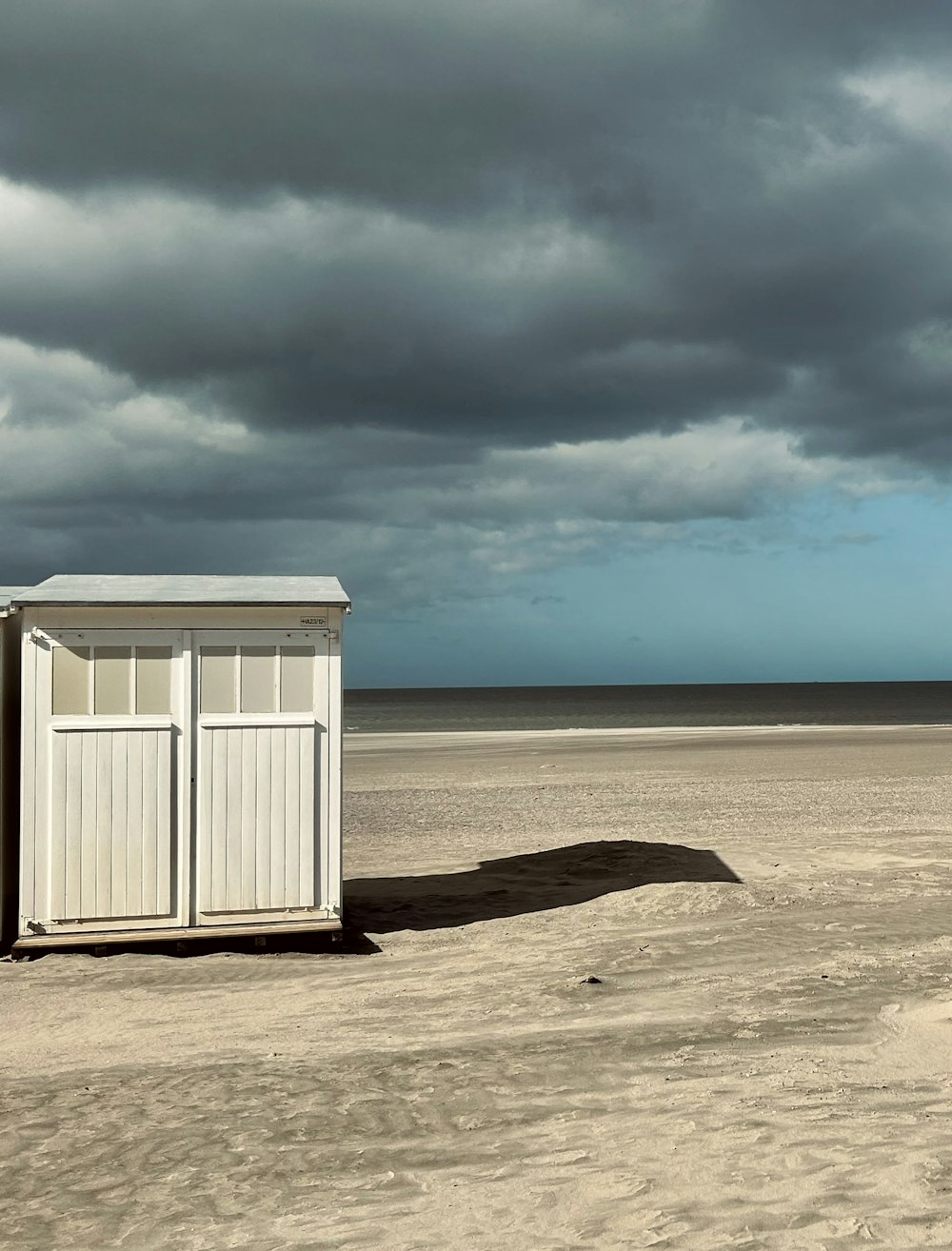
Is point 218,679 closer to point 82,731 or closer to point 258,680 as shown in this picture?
point 258,680

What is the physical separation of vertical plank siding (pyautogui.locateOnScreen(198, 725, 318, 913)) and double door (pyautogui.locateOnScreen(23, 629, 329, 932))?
0.04ft

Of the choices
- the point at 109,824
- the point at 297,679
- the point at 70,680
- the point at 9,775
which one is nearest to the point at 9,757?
the point at 9,775

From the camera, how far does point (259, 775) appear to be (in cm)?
973

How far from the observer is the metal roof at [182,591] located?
31.2 feet

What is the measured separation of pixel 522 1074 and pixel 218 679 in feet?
15.7

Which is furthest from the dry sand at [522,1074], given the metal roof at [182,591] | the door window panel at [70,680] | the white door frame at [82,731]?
the metal roof at [182,591]

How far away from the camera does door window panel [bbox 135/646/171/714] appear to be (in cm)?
962

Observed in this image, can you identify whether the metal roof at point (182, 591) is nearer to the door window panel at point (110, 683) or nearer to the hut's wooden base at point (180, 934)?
the door window panel at point (110, 683)

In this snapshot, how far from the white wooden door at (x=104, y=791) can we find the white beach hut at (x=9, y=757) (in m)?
0.44

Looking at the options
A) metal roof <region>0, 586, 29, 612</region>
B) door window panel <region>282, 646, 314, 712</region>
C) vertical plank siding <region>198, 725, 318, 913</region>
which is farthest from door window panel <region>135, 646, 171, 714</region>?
metal roof <region>0, 586, 29, 612</region>

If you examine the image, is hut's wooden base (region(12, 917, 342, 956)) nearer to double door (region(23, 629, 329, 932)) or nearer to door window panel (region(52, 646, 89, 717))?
double door (region(23, 629, 329, 932))

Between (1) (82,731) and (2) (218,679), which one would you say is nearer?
(1) (82,731)

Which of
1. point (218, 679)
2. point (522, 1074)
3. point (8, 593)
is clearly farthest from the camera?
point (8, 593)

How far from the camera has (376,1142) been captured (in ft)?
17.9
